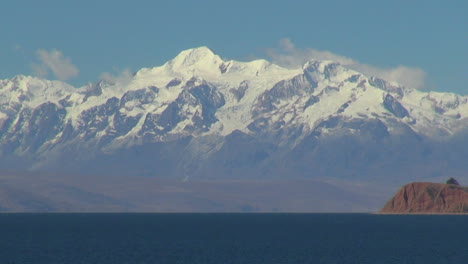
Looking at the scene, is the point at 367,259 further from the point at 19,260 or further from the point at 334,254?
the point at 19,260

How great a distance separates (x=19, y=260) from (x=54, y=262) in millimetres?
6234

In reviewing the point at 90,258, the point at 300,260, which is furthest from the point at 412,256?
the point at 90,258

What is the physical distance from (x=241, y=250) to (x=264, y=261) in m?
26.6

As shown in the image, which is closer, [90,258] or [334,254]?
[90,258]

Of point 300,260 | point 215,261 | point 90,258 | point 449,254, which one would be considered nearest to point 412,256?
point 449,254

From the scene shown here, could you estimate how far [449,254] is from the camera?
7323 inches

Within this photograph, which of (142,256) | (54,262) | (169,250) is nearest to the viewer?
(54,262)

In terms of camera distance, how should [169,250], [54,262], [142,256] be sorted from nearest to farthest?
Answer: [54,262] → [142,256] → [169,250]

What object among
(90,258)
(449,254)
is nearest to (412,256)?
(449,254)

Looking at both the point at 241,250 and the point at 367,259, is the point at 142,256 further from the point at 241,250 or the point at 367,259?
the point at 367,259

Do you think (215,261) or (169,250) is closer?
(215,261)

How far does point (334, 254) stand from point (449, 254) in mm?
18631

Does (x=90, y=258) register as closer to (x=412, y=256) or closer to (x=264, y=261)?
(x=264, y=261)

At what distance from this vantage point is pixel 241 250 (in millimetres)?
198375
